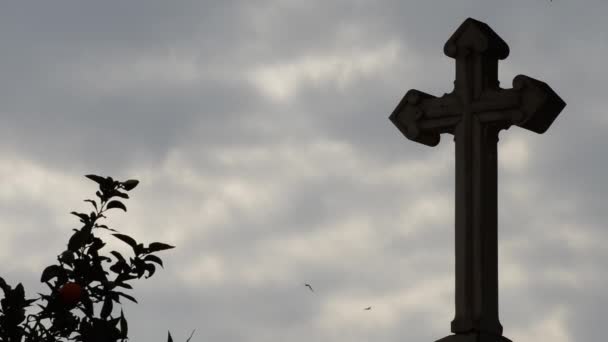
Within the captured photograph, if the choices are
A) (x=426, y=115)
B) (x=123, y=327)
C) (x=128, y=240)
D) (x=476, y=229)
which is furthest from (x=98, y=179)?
(x=426, y=115)

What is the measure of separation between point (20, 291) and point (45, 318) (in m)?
0.22

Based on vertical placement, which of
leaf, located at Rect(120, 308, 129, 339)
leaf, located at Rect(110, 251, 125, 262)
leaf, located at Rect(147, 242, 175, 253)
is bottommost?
leaf, located at Rect(120, 308, 129, 339)

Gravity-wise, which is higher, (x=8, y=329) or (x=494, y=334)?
(x=494, y=334)

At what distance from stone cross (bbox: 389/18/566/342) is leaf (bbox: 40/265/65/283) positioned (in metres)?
2.85

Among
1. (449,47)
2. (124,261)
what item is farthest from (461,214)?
(124,261)

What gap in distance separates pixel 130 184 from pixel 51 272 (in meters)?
0.68

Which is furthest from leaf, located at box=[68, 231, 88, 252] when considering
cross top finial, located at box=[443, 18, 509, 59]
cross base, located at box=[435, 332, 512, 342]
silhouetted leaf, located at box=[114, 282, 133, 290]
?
cross top finial, located at box=[443, 18, 509, 59]

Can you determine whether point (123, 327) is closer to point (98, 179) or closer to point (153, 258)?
point (153, 258)

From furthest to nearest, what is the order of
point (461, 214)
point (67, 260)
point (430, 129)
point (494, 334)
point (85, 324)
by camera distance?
point (430, 129) < point (461, 214) < point (494, 334) < point (67, 260) < point (85, 324)

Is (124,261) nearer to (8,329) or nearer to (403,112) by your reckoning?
(8,329)

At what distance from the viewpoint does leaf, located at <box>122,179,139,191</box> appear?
17.0 ft

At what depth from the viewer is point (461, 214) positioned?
22.4 ft

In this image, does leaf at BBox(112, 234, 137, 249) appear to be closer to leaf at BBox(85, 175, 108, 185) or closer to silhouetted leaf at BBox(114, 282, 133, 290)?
silhouetted leaf at BBox(114, 282, 133, 290)

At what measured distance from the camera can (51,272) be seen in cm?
495
